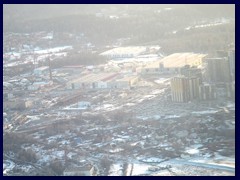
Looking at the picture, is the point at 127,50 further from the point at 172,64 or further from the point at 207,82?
the point at 207,82

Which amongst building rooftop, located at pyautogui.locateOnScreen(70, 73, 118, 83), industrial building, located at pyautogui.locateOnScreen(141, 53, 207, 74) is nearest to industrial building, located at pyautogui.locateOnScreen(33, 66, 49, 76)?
building rooftop, located at pyautogui.locateOnScreen(70, 73, 118, 83)

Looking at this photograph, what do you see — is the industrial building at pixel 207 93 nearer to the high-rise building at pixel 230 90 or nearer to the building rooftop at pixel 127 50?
the high-rise building at pixel 230 90

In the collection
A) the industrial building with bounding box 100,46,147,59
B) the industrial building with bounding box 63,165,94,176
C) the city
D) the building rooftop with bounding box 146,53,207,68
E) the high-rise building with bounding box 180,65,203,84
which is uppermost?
the industrial building with bounding box 100,46,147,59

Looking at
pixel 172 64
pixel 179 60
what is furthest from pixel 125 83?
pixel 179 60

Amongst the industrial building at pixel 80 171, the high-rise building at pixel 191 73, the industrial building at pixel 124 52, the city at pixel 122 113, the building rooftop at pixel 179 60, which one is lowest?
the industrial building at pixel 80 171

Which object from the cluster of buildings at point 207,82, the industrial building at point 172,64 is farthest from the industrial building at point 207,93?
the industrial building at point 172,64

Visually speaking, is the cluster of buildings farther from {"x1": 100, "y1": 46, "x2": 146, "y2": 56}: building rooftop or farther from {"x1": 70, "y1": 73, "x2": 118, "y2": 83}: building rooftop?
{"x1": 100, "y1": 46, "x2": 146, "y2": 56}: building rooftop
